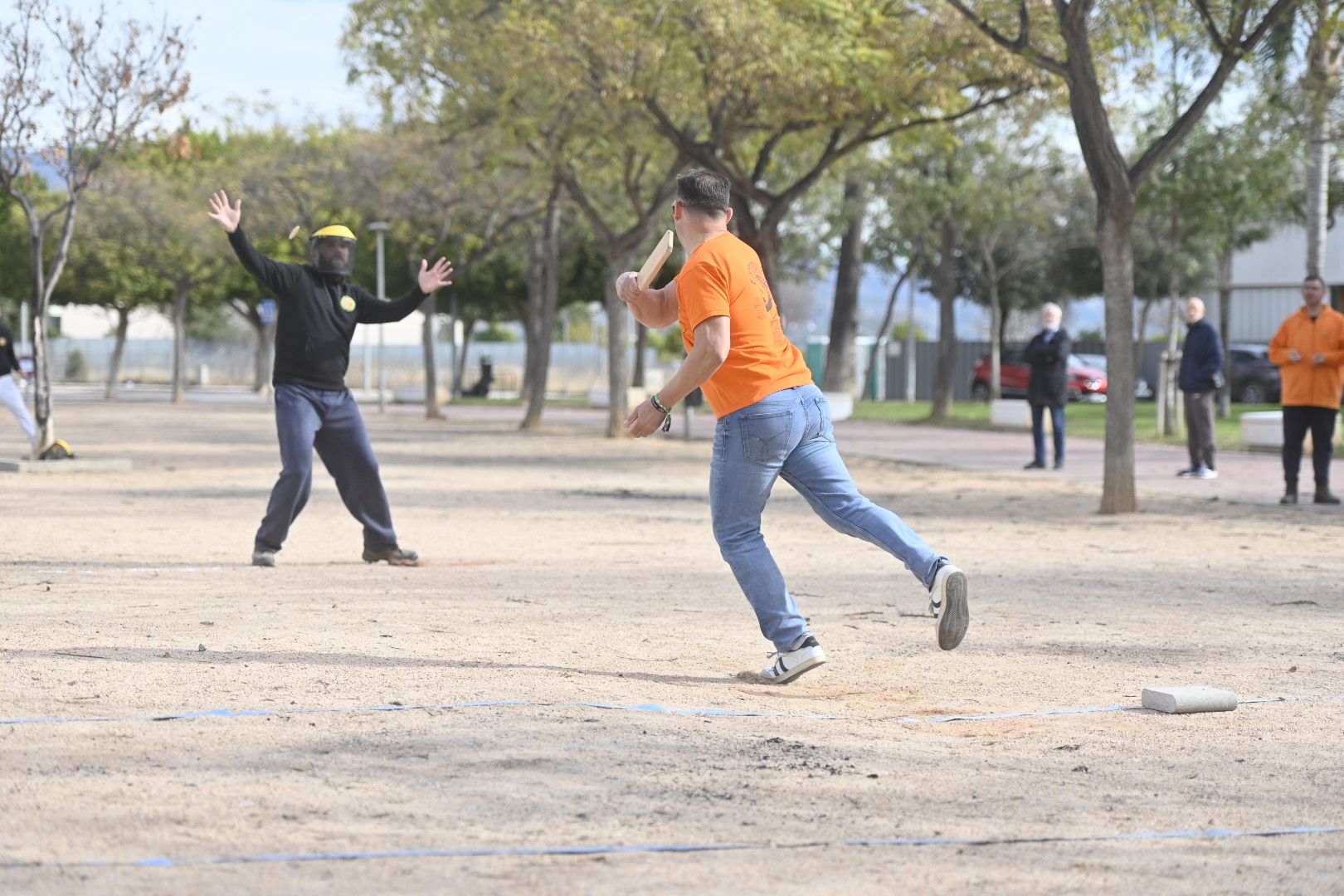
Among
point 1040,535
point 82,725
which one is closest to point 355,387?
point 1040,535

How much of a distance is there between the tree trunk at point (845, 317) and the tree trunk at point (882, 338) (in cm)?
391

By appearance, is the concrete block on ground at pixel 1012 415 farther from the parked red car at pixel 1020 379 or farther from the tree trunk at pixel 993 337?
the parked red car at pixel 1020 379

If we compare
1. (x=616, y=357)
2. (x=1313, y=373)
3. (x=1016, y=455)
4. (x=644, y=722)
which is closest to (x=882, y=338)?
(x=616, y=357)

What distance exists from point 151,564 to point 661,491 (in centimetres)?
743

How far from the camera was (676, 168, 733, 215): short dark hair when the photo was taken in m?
6.07

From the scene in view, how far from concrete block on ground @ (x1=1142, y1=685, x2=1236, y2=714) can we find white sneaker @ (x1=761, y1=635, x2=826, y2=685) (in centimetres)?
110

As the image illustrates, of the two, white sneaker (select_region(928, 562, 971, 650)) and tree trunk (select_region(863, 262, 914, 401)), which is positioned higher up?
tree trunk (select_region(863, 262, 914, 401))

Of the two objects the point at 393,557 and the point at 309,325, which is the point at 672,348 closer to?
the point at 393,557

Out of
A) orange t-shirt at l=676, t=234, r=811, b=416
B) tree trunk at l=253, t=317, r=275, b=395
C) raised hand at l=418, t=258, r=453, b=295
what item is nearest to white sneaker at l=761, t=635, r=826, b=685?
orange t-shirt at l=676, t=234, r=811, b=416

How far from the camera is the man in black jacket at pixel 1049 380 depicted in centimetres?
1931

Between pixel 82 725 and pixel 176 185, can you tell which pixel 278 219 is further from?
pixel 82 725

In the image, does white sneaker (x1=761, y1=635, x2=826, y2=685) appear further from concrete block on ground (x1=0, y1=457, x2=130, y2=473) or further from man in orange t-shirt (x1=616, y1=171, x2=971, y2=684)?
concrete block on ground (x1=0, y1=457, x2=130, y2=473)

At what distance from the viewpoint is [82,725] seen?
5.11 metres

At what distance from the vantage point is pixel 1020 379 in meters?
50.4
